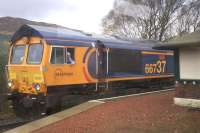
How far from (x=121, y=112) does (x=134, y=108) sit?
2.30 ft

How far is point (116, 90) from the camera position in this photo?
61.9 feet

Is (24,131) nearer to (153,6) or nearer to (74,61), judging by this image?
(74,61)

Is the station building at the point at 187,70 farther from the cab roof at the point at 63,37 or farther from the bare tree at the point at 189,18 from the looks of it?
the bare tree at the point at 189,18

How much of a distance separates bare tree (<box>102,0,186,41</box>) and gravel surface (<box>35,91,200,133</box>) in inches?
1052

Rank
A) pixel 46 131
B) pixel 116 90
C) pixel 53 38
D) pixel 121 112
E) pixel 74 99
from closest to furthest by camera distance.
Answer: pixel 46 131 < pixel 121 112 < pixel 53 38 < pixel 74 99 < pixel 116 90

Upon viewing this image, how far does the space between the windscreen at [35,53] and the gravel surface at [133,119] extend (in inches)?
116

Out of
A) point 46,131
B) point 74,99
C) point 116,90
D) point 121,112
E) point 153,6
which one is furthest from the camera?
point 153,6

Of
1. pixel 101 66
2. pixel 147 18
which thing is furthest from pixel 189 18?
pixel 101 66

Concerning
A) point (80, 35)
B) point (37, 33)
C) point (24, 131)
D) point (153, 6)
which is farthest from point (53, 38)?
point (153, 6)

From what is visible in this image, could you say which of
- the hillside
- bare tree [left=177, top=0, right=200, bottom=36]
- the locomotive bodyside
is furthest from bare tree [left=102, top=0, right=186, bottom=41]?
the locomotive bodyside

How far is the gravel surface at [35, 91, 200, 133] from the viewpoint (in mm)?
11578

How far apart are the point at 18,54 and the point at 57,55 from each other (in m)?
2.13

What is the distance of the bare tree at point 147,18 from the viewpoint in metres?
41.4

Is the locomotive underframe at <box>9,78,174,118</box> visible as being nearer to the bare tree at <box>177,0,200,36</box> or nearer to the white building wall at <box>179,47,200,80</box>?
the white building wall at <box>179,47,200,80</box>
